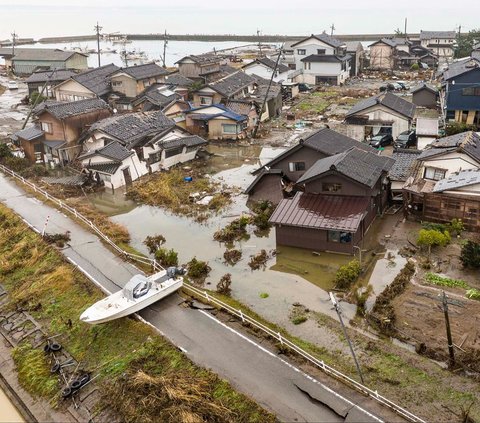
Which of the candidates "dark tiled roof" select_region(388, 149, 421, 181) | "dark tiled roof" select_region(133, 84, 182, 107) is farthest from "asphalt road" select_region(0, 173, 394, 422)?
"dark tiled roof" select_region(133, 84, 182, 107)

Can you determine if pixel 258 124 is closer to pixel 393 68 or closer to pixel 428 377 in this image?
pixel 428 377

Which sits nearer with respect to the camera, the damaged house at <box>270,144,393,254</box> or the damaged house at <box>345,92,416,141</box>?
the damaged house at <box>270,144,393,254</box>

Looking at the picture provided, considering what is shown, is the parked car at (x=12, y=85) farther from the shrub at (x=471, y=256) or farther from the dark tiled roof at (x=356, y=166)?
the shrub at (x=471, y=256)

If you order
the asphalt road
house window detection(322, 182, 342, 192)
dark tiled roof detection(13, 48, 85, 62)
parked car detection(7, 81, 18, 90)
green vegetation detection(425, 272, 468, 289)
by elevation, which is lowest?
the asphalt road

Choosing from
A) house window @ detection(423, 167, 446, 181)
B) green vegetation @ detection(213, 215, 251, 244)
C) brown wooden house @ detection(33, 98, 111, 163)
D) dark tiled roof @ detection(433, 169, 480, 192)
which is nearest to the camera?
dark tiled roof @ detection(433, 169, 480, 192)

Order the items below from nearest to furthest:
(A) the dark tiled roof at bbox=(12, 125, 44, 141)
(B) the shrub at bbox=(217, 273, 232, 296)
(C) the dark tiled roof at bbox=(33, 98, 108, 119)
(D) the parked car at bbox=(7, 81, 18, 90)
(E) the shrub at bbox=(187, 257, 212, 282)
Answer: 1. (B) the shrub at bbox=(217, 273, 232, 296)
2. (E) the shrub at bbox=(187, 257, 212, 282)
3. (C) the dark tiled roof at bbox=(33, 98, 108, 119)
4. (A) the dark tiled roof at bbox=(12, 125, 44, 141)
5. (D) the parked car at bbox=(7, 81, 18, 90)

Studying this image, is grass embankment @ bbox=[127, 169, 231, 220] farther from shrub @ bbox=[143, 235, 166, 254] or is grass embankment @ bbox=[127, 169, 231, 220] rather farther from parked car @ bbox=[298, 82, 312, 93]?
parked car @ bbox=[298, 82, 312, 93]

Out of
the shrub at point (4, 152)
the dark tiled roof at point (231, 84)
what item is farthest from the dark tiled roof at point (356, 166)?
the shrub at point (4, 152)
